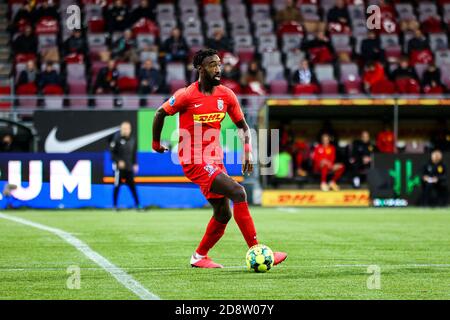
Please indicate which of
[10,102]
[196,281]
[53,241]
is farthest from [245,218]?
[10,102]

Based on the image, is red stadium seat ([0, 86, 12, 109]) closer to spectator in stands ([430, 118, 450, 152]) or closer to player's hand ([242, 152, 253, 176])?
spectator in stands ([430, 118, 450, 152])

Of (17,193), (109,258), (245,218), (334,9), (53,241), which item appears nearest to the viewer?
(245,218)

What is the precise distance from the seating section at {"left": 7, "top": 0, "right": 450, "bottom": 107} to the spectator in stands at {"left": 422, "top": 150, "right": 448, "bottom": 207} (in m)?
2.75

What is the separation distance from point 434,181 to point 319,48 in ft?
18.5

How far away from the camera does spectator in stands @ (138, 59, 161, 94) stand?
27219 mm

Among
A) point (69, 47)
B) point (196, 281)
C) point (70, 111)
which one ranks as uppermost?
point (69, 47)

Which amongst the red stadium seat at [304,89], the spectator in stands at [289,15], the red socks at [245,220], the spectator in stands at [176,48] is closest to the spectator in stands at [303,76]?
the red stadium seat at [304,89]

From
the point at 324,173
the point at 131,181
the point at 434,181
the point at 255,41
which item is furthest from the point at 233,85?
the point at 434,181

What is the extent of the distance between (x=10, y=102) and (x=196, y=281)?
19.3 metres

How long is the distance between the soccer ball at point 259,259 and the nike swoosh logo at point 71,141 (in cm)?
1610

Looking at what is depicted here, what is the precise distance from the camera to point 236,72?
2773cm

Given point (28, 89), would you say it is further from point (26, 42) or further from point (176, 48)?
point (176, 48)

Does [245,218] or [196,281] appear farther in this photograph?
[245,218]

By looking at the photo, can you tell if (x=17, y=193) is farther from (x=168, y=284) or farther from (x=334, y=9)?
(x=168, y=284)
